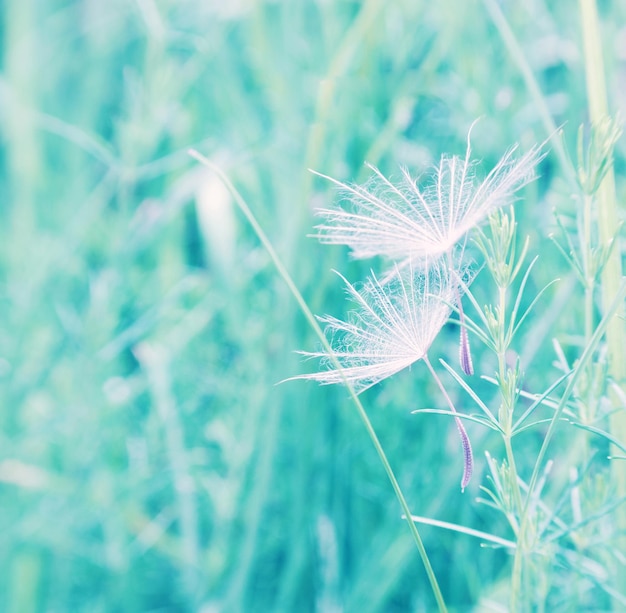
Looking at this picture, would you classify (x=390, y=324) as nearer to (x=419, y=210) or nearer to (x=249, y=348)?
(x=419, y=210)

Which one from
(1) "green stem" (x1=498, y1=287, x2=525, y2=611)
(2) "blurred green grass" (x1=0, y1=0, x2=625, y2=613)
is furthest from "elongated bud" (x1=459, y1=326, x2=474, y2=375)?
(2) "blurred green grass" (x1=0, y1=0, x2=625, y2=613)

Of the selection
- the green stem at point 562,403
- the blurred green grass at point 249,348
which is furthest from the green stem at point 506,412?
the blurred green grass at point 249,348

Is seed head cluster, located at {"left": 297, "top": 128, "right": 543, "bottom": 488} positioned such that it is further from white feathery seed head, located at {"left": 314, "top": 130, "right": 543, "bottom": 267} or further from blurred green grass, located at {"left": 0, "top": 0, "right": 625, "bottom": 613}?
blurred green grass, located at {"left": 0, "top": 0, "right": 625, "bottom": 613}

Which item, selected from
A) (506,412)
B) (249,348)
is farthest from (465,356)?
(249,348)

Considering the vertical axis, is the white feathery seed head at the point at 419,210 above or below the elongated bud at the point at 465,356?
above

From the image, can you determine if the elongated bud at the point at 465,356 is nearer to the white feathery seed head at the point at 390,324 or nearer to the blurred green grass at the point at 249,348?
the white feathery seed head at the point at 390,324

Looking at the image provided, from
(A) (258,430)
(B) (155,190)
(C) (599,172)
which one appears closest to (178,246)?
(B) (155,190)
